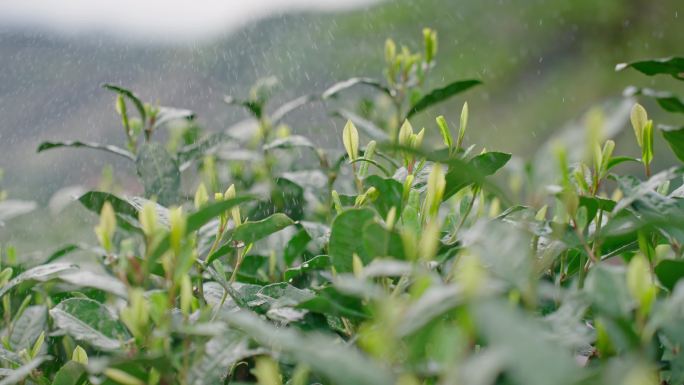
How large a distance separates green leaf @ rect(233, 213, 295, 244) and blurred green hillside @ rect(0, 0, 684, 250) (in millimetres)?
5191

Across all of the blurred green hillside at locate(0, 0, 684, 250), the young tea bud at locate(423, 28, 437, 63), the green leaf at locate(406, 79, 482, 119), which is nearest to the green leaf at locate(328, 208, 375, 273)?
the green leaf at locate(406, 79, 482, 119)

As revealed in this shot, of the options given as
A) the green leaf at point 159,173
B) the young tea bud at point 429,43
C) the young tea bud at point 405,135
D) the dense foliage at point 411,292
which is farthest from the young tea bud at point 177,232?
the young tea bud at point 429,43

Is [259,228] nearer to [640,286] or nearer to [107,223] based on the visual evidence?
[107,223]

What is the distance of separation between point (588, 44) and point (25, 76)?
5161mm

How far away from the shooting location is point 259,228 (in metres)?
0.81

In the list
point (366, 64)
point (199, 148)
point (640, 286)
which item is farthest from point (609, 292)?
point (366, 64)

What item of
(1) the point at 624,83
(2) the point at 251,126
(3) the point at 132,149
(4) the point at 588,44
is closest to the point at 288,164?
(2) the point at 251,126

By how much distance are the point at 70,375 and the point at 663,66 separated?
62 centimetres

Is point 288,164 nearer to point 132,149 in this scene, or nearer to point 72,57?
point 132,149

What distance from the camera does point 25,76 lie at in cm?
736

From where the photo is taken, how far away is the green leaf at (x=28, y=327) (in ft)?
3.17

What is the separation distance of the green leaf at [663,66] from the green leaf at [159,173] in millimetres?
635

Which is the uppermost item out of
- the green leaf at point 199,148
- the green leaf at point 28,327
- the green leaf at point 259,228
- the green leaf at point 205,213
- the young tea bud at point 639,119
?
the green leaf at point 205,213

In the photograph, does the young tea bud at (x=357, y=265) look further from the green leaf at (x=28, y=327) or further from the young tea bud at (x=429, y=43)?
the young tea bud at (x=429, y=43)
